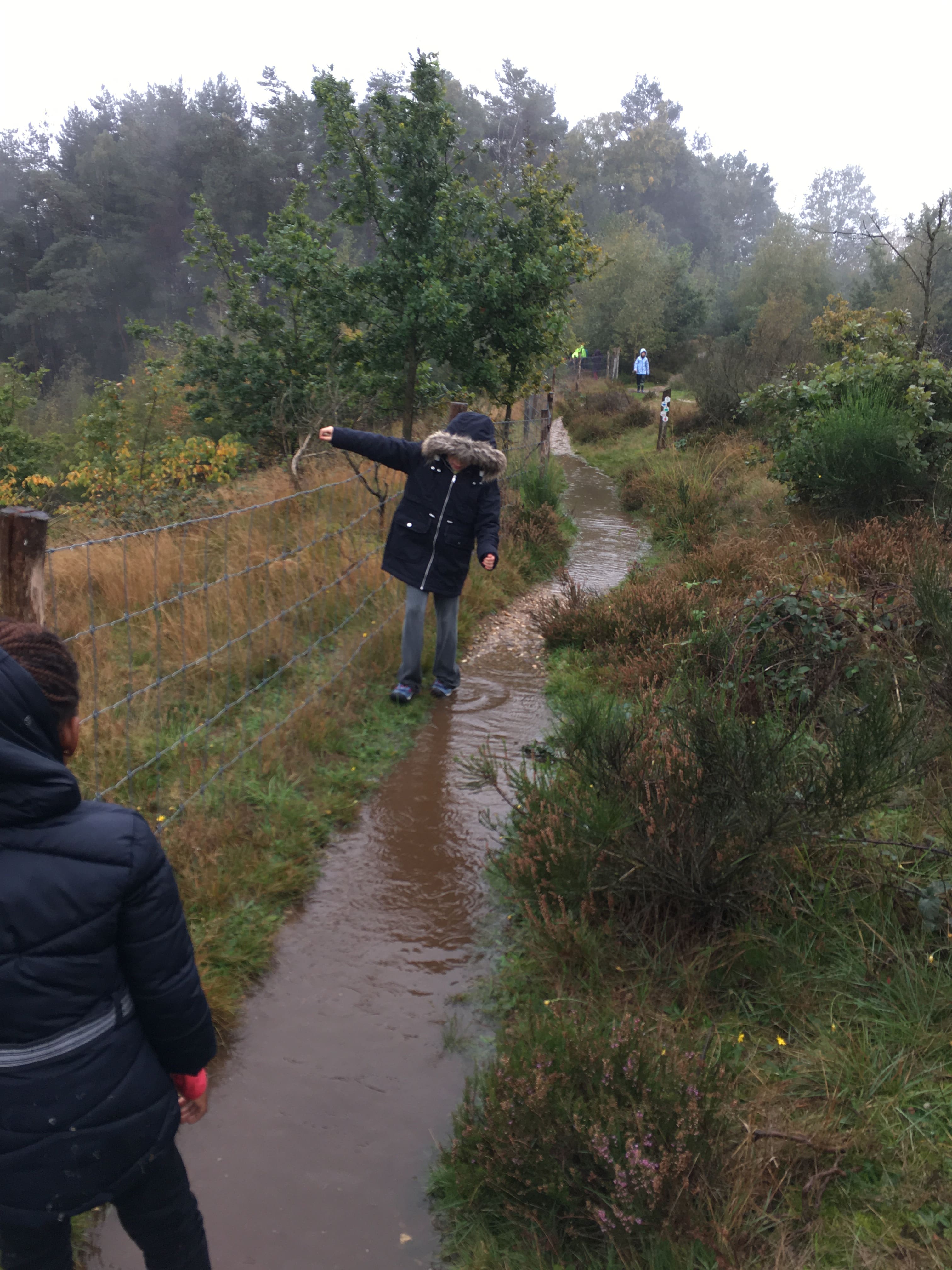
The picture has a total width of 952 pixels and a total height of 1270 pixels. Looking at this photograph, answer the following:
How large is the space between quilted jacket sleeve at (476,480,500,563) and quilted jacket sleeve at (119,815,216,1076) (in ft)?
12.3

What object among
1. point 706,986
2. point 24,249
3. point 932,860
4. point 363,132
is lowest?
point 706,986

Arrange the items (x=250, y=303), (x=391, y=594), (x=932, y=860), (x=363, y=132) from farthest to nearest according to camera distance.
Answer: (x=250, y=303) → (x=363, y=132) → (x=391, y=594) → (x=932, y=860)

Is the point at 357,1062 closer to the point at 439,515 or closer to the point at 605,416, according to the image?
the point at 439,515

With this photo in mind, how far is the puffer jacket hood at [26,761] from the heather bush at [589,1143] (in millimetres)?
1409

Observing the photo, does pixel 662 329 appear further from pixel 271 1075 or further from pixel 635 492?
pixel 271 1075

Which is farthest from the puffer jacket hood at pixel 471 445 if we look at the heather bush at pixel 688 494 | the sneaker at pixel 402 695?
the heather bush at pixel 688 494

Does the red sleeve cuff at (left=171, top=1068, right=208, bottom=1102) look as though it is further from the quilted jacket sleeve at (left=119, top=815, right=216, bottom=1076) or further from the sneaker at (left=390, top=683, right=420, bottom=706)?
the sneaker at (left=390, top=683, right=420, bottom=706)

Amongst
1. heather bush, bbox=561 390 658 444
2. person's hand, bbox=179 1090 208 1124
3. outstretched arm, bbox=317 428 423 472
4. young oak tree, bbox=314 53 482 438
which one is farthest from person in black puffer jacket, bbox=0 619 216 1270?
heather bush, bbox=561 390 658 444

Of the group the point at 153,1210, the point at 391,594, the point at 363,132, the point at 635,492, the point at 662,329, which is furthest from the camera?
the point at 662,329

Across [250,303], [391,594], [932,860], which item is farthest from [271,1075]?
[250,303]

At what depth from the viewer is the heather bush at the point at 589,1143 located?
199cm

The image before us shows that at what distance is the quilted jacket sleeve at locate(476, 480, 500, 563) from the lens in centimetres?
522

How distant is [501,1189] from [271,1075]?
2.82ft

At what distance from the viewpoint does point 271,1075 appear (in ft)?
8.79
